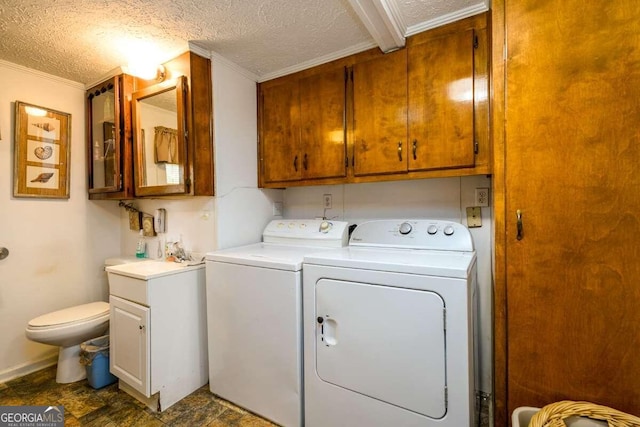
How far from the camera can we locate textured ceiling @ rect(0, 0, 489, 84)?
142cm

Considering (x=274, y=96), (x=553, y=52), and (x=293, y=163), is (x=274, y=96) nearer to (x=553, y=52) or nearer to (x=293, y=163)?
(x=293, y=163)

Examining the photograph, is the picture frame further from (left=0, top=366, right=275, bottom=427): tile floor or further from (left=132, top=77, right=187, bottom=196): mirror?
(left=0, top=366, right=275, bottom=427): tile floor

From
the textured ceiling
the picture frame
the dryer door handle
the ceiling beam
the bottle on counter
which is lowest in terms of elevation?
the dryer door handle

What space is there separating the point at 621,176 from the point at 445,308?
28.1 inches

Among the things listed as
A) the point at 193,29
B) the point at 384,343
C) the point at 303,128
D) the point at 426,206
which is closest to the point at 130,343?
the point at 384,343

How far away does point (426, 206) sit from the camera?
6.04ft

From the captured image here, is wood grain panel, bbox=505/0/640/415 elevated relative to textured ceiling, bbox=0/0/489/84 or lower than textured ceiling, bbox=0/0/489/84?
lower

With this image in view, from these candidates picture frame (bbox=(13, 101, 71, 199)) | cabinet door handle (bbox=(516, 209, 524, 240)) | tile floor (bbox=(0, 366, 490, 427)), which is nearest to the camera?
cabinet door handle (bbox=(516, 209, 524, 240))

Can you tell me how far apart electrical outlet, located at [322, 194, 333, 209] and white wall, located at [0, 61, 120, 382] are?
1.99 meters

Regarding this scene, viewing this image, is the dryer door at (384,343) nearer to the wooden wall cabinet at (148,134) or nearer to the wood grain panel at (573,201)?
the wood grain panel at (573,201)

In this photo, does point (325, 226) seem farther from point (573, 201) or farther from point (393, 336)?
point (573, 201)

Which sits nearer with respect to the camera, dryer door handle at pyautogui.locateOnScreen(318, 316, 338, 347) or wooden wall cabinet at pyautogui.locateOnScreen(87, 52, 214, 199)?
dryer door handle at pyautogui.locateOnScreen(318, 316, 338, 347)

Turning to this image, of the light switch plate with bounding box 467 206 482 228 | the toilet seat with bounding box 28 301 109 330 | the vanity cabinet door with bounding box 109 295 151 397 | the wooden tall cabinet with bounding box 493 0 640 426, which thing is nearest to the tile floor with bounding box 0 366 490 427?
the vanity cabinet door with bounding box 109 295 151 397

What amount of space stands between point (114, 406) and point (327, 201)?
6.15ft
